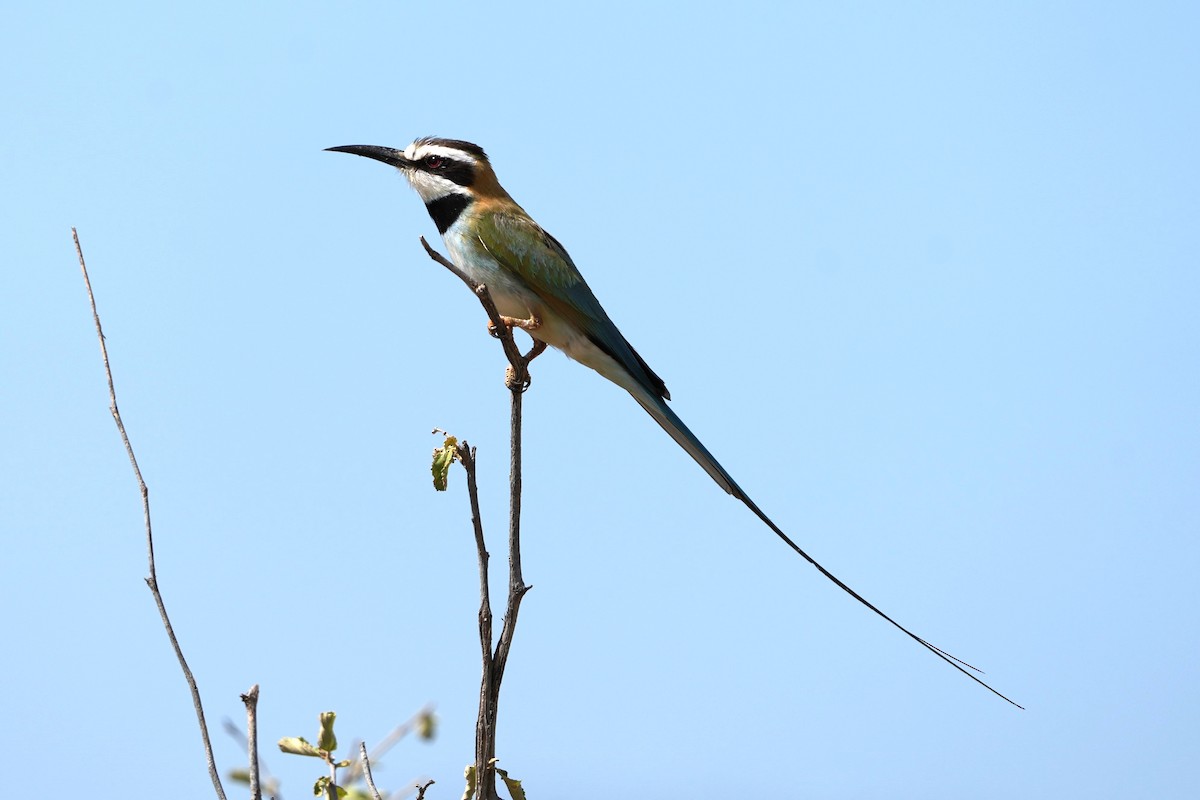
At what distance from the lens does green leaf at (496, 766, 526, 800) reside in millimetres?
2145

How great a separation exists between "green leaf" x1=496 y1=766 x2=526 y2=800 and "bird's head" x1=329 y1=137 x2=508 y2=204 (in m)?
2.73

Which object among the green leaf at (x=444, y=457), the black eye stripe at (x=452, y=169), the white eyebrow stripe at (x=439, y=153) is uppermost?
the white eyebrow stripe at (x=439, y=153)

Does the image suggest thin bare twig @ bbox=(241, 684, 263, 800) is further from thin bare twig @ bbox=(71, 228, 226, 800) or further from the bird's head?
the bird's head

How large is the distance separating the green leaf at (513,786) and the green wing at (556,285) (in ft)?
7.14

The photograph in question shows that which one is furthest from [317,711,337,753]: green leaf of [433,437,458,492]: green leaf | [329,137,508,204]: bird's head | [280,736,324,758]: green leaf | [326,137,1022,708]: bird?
[329,137,508,204]: bird's head

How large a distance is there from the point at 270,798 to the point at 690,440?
95.1 inches

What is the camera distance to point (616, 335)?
426cm

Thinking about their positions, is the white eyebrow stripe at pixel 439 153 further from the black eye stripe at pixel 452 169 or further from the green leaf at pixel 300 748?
the green leaf at pixel 300 748

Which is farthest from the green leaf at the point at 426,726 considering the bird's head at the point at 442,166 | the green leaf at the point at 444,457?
the bird's head at the point at 442,166

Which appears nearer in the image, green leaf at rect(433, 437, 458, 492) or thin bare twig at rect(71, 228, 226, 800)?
thin bare twig at rect(71, 228, 226, 800)

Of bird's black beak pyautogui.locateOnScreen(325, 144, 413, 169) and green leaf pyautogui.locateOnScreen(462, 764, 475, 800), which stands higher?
bird's black beak pyautogui.locateOnScreen(325, 144, 413, 169)

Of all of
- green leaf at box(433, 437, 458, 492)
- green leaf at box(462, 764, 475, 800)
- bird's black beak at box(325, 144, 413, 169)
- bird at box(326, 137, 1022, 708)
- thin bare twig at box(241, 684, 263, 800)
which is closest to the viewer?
thin bare twig at box(241, 684, 263, 800)

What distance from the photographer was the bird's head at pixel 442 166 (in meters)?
4.47

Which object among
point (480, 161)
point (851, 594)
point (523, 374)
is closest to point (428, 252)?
point (523, 374)
